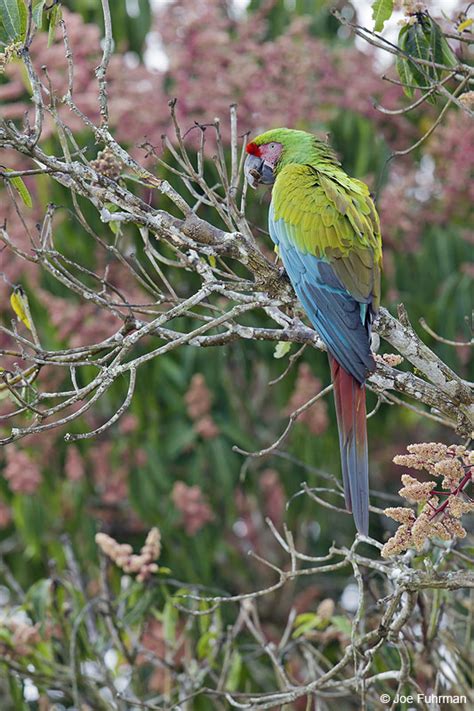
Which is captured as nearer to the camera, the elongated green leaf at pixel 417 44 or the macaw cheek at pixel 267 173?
Result: the elongated green leaf at pixel 417 44

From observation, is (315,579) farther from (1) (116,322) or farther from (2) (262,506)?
(1) (116,322)

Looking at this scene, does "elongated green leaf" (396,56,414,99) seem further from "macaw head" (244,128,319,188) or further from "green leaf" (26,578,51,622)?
"green leaf" (26,578,51,622)

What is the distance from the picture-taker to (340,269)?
2734 mm

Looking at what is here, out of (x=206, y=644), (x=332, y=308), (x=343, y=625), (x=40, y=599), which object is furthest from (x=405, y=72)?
(x=40, y=599)

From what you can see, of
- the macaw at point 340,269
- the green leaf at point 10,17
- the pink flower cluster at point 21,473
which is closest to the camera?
the green leaf at point 10,17

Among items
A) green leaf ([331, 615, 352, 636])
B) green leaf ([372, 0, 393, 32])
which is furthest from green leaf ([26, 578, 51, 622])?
green leaf ([372, 0, 393, 32])

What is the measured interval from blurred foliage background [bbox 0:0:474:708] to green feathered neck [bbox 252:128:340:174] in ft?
3.83

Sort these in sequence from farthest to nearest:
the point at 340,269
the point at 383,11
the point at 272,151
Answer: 1. the point at 272,151
2. the point at 340,269
3. the point at 383,11

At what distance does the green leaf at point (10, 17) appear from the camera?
229 cm

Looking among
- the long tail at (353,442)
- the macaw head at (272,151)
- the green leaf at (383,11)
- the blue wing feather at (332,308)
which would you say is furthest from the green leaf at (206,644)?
the green leaf at (383,11)

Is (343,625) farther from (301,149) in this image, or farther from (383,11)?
(383,11)

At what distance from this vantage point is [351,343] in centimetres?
247

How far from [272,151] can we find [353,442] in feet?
4.07

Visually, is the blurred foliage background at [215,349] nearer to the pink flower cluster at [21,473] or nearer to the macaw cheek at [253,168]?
the pink flower cluster at [21,473]
